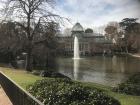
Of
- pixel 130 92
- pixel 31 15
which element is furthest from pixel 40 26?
pixel 130 92

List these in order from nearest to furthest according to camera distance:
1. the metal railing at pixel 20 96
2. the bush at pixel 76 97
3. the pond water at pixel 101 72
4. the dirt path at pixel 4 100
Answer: the metal railing at pixel 20 96, the bush at pixel 76 97, the dirt path at pixel 4 100, the pond water at pixel 101 72

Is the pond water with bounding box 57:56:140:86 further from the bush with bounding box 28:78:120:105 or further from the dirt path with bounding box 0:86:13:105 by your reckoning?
the bush with bounding box 28:78:120:105

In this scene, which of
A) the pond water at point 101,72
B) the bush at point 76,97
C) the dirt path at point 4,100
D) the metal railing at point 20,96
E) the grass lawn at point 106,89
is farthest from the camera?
the pond water at point 101,72

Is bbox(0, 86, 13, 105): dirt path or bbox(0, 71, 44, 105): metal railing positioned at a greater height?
bbox(0, 71, 44, 105): metal railing

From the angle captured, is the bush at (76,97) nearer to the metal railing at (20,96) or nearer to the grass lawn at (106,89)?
the metal railing at (20,96)

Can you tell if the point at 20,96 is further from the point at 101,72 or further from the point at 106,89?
the point at 101,72

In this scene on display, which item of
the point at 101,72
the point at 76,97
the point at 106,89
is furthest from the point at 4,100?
the point at 101,72

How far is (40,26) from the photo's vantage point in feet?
124

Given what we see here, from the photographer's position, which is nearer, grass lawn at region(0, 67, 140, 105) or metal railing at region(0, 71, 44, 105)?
metal railing at region(0, 71, 44, 105)

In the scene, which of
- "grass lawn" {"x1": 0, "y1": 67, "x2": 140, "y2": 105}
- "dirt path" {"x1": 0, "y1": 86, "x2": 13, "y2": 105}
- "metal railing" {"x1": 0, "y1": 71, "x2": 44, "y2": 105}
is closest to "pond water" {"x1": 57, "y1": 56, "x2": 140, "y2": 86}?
"grass lawn" {"x1": 0, "y1": 67, "x2": 140, "y2": 105}

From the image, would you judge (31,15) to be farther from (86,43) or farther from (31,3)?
(86,43)

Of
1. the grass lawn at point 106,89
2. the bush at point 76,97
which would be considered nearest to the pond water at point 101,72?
the grass lawn at point 106,89

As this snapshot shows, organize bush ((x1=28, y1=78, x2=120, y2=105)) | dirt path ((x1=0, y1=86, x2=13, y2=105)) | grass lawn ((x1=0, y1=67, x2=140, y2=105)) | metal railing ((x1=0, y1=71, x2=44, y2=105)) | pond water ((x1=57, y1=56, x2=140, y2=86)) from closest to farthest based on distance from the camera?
metal railing ((x1=0, y1=71, x2=44, y2=105)) < bush ((x1=28, y1=78, x2=120, y2=105)) < dirt path ((x1=0, y1=86, x2=13, y2=105)) < grass lawn ((x1=0, y1=67, x2=140, y2=105)) < pond water ((x1=57, y1=56, x2=140, y2=86))

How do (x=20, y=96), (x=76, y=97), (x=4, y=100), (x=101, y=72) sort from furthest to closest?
(x=101, y=72), (x=4, y=100), (x=20, y=96), (x=76, y=97)
